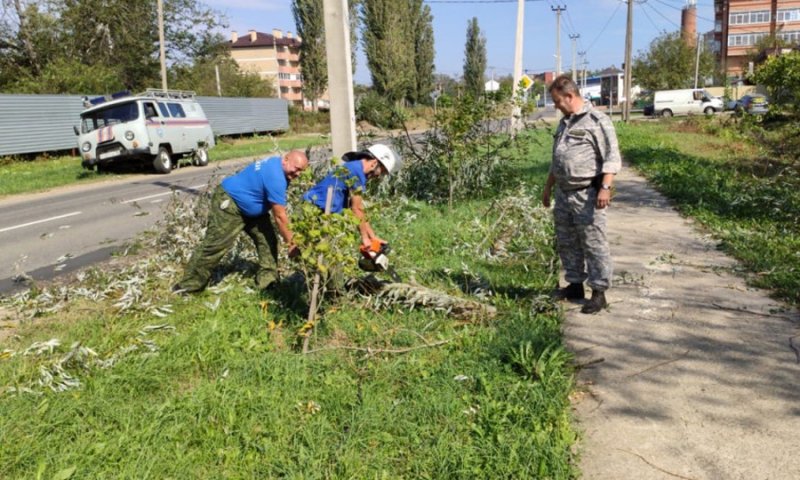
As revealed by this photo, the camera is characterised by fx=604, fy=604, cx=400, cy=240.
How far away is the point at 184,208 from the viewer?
795 centimetres

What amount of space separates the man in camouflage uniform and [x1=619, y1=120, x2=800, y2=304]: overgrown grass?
159 cm

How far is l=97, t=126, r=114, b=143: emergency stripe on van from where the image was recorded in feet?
55.6

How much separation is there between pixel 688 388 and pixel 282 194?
3302 millimetres

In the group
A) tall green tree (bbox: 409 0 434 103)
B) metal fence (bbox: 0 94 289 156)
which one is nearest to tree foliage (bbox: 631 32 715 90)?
tall green tree (bbox: 409 0 434 103)

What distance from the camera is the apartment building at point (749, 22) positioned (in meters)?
78.4

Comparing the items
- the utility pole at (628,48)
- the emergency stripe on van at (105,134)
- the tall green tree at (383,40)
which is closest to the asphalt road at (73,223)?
the emergency stripe on van at (105,134)

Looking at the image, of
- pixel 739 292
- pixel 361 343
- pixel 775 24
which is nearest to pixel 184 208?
pixel 361 343

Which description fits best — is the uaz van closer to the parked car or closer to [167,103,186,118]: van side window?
the parked car

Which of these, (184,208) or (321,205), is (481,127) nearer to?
(184,208)

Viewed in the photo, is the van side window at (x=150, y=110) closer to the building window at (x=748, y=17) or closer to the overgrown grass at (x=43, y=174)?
the overgrown grass at (x=43, y=174)

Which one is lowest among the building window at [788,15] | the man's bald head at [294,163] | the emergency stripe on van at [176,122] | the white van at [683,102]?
the man's bald head at [294,163]

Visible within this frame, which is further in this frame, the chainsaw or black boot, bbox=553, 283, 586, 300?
black boot, bbox=553, 283, 586, 300

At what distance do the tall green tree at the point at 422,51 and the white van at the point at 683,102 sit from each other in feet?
66.1

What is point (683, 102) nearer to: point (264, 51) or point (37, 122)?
point (37, 122)
